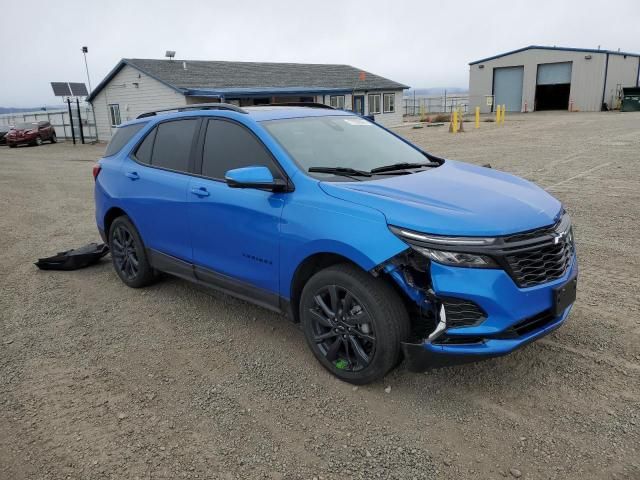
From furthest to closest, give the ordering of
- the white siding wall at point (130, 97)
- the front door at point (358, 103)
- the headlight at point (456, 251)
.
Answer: the front door at point (358, 103), the white siding wall at point (130, 97), the headlight at point (456, 251)

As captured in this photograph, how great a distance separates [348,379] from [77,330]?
2526mm

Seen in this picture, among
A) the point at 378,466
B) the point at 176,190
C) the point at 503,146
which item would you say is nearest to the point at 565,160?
the point at 503,146

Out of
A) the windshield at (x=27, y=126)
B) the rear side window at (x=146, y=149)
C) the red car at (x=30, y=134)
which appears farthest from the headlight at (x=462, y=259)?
the windshield at (x=27, y=126)

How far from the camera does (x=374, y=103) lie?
115ft

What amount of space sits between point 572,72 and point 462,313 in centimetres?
4293

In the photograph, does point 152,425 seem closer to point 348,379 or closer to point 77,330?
point 348,379

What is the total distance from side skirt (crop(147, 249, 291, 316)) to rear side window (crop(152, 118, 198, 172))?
33.0 inches

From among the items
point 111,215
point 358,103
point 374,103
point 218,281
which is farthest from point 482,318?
point 374,103

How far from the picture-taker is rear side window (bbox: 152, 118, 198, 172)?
4625 mm

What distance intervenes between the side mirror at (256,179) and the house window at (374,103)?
3191cm

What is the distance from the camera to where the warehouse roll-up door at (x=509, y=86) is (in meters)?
42.6

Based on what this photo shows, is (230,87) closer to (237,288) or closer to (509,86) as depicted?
(237,288)

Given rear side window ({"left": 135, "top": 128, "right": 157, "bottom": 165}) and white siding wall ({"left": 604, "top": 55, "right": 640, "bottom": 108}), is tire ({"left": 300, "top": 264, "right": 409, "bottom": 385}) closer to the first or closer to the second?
rear side window ({"left": 135, "top": 128, "right": 157, "bottom": 165})

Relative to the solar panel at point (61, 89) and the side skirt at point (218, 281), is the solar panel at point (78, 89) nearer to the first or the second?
the solar panel at point (61, 89)
